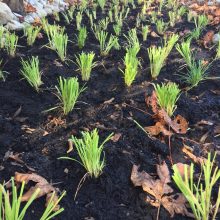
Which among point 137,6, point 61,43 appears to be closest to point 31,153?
point 61,43

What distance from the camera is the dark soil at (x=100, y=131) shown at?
177 centimetres

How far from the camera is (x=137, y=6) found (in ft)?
22.3

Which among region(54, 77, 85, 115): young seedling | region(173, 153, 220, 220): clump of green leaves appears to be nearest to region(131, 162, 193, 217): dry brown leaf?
region(173, 153, 220, 220): clump of green leaves

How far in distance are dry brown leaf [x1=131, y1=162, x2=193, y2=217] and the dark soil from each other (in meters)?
0.04

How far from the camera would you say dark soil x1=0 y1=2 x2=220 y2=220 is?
5.82ft

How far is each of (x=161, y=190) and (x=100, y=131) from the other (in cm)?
73

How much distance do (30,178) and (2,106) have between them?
3.29ft

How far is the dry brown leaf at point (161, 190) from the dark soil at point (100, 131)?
37 millimetres

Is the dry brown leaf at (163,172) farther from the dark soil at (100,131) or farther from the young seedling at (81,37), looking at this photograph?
the young seedling at (81,37)

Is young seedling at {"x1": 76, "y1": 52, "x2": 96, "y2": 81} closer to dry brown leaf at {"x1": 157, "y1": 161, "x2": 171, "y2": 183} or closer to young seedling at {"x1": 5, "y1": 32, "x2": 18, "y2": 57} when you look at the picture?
young seedling at {"x1": 5, "y1": 32, "x2": 18, "y2": 57}

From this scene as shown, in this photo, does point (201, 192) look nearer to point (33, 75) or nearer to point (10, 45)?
point (33, 75)

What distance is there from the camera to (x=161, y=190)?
180 cm

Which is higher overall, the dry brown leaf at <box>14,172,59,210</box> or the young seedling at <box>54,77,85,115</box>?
the young seedling at <box>54,77,85,115</box>

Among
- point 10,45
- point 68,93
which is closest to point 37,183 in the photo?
point 68,93
